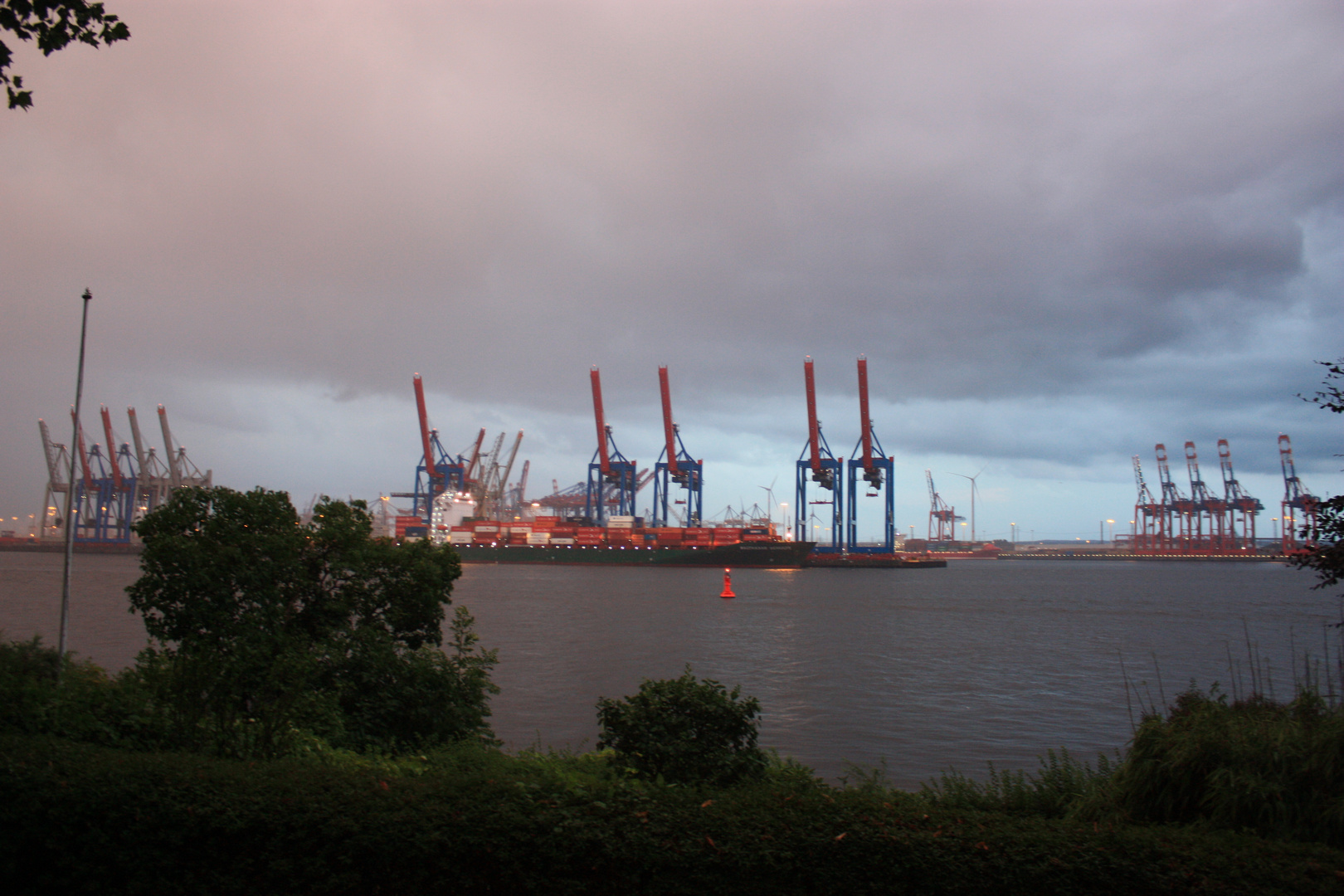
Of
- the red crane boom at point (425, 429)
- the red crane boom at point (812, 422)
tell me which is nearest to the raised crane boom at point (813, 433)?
the red crane boom at point (812, 422)

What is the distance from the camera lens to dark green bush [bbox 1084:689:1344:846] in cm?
469

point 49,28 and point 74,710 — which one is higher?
point 49,28

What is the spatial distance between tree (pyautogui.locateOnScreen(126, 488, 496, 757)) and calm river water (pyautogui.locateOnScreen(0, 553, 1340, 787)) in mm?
3272

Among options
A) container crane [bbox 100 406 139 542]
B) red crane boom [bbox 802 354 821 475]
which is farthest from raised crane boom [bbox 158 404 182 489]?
red crane boom [bbox 802 354 821 475]

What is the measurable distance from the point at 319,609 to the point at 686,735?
4.31m

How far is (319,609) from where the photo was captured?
8242mm

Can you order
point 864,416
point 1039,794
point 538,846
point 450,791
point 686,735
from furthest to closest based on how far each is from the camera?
point 864,416 → point 1039,794 → point 686,735 → point 450,791 → point 538,846

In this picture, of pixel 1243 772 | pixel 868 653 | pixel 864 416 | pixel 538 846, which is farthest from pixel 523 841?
pixel 864 416

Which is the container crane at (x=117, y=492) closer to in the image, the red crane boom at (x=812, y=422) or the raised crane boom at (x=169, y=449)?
the raised crane boom at (x=169, y=449)

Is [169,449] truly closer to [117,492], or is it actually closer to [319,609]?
[117,492]

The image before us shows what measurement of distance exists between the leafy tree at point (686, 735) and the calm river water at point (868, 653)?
11.8 ft

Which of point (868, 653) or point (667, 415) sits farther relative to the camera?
point (667, 415)

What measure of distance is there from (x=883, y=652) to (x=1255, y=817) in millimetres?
18623

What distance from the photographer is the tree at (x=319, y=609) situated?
7199 mm
